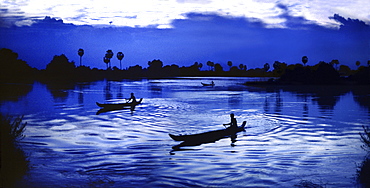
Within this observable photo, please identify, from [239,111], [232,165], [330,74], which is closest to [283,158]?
[232,165]

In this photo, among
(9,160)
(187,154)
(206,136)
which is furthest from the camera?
(206,136)

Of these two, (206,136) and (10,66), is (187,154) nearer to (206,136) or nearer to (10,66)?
(206,136)

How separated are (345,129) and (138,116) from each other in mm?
18711

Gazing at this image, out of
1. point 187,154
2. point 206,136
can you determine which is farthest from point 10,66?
point 187,154

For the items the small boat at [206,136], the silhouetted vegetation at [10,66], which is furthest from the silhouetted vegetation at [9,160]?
the silhouetted vegetation at [10,66]

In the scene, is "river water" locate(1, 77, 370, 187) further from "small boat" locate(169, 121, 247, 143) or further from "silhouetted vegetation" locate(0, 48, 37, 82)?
"silhouetted vegetation" locate(0, 48, 37, 82)

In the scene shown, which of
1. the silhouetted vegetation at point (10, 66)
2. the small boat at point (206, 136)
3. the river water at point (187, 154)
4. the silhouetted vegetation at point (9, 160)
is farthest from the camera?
the silhouetted vegetation at point (10, 66)

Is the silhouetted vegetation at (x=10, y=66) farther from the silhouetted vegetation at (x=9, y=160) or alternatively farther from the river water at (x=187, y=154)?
the silhouetted vegetation at (x=9, y=160)

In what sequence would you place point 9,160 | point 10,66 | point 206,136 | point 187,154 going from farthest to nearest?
point 10,66 → point 206,136 → point 187,154 → point 9,160

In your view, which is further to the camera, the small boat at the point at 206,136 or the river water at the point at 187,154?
the small boat at the point at 206,136

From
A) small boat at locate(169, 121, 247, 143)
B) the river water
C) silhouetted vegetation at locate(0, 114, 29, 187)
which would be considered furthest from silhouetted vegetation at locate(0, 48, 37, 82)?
silhouetted vegetation at locate(0, 114, 29, 187)

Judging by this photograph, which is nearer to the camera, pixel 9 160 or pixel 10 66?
pixel 9 160

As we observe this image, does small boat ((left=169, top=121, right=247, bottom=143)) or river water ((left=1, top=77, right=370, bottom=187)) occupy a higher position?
small boat ((left=169, top=121, right=247, bottom=143))

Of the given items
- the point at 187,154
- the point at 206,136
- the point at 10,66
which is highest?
the point at 10,66
